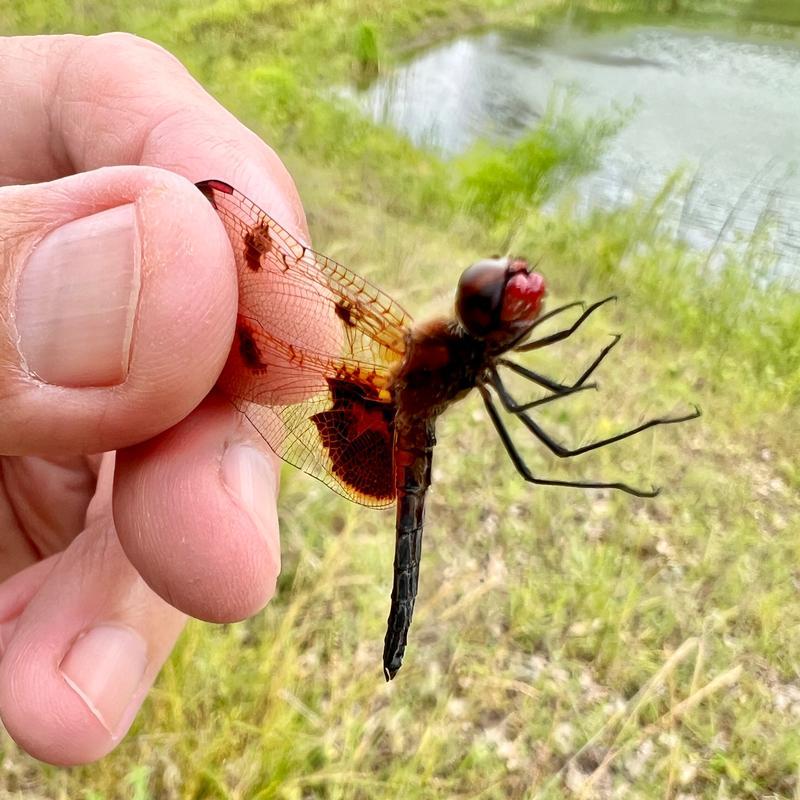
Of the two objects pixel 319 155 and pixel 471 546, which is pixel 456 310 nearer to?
pixel 471 546

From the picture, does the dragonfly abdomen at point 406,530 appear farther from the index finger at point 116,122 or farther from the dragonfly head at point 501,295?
the index finger at point 116,122

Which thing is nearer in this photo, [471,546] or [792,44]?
[471,546]

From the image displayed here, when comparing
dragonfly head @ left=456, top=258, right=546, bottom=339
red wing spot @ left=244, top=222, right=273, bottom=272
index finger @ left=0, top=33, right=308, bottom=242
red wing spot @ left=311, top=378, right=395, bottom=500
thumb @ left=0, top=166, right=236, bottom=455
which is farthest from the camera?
index finger @ left=0, top=33, right=308, bottom=242

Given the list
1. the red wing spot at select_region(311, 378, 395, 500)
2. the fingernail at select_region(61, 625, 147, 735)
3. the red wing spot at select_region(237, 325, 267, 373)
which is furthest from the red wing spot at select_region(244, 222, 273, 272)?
the fingernail at select_region(61, 625, 147, 735)

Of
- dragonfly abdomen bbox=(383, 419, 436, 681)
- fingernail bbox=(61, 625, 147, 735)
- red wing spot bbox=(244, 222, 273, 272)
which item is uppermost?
red wing spot bbox=(244, 222, 273, 272)

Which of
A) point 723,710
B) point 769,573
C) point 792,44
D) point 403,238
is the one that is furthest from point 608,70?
point 723,710

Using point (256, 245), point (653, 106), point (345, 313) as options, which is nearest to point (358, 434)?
point (345, 313)

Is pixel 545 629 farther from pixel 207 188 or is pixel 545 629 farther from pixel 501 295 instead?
pixel 207 188

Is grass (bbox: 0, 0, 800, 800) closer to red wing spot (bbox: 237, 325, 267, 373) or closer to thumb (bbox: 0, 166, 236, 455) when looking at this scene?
red wing spot (bbox: 237, 325, 267, 373)
